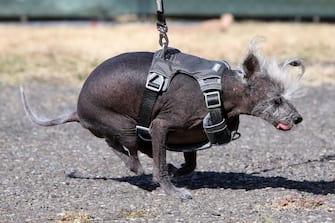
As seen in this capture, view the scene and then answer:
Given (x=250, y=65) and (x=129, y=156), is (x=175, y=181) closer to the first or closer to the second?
(x=129, y=156)

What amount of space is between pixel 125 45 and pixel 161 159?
33.2 ft

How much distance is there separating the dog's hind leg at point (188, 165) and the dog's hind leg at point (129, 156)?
1.14 feet

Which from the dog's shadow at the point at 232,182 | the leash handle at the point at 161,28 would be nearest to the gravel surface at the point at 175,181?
the dog's shadow at the point at 232,182

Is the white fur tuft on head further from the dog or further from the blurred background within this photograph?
the blurred background

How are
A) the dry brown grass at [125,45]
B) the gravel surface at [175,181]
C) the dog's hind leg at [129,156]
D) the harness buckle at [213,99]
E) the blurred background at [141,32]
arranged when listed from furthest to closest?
the blurred background at [141,32]
the dry brown grass at [125,45]
the dog's hind leg at [129,156]
the harness buckle at [213,99]
the gravel surface at [175,181]

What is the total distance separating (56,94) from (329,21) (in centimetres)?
1092

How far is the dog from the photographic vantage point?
5.93 meters

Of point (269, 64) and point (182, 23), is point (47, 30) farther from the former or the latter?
point (269, 64)

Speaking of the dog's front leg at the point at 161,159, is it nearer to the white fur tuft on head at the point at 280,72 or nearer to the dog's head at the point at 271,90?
the dog's head at the point at 271,90

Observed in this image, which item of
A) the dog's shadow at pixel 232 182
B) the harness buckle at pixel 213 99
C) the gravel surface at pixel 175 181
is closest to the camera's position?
the gravel surface at pixel 175 181

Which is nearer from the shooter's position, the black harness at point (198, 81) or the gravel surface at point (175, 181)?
the gravel surface at point (175, 181)

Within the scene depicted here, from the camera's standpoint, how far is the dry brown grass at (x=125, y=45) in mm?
13391

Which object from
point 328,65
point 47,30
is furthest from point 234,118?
point 47,30

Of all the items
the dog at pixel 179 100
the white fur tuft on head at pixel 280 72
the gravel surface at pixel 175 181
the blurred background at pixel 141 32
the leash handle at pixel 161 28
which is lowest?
the blurred background at pixel 141 32
